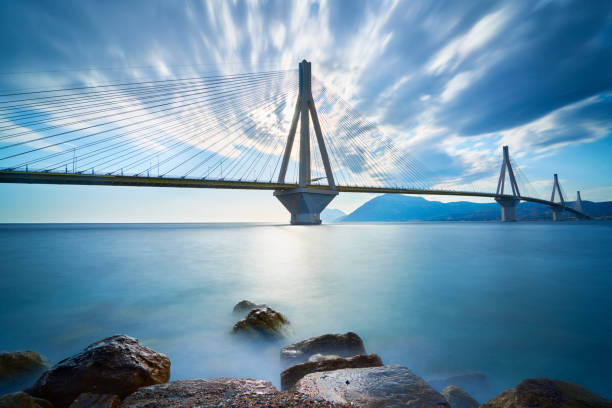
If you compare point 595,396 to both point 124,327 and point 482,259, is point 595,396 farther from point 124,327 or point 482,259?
point 482,259

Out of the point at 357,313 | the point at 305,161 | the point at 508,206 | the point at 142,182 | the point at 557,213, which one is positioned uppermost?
the point at 305,161

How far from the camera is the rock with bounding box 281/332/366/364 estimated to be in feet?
10.6

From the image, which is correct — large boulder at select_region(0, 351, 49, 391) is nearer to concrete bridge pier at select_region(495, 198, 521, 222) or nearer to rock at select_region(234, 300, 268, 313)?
rock at select_region(234, 300, 268, 313)

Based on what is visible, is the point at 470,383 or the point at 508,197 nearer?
the point at 470,383

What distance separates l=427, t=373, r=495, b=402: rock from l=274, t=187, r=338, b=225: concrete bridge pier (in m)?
31.0

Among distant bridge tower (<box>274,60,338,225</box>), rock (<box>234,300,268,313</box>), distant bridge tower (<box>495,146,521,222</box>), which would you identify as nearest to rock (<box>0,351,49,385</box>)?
rock (<box>234,300,268,313</box>)

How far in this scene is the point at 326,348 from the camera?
3264 millimetres

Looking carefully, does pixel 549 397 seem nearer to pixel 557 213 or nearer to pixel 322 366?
pixel 322 366

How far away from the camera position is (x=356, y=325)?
4586 millimetres

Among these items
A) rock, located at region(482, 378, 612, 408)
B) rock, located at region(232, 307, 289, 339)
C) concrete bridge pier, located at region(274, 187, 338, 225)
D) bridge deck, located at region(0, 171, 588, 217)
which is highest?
bridge deck, located at region(0, 171, 588, 217)

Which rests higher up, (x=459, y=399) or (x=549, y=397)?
(x=549, y=397)

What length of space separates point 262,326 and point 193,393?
6.74ft

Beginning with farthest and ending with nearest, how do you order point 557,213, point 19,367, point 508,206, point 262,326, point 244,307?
point 557,213
point 508,206
point 244,307
point 262,326
point 19,367

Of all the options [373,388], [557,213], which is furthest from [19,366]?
[557,213]
